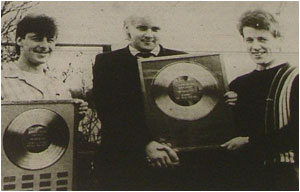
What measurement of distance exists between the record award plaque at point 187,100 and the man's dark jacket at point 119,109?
36 mm

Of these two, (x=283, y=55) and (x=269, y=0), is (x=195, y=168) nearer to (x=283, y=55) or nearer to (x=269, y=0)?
(x=283, y=55)

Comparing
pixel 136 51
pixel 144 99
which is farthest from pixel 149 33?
pixel 144 99

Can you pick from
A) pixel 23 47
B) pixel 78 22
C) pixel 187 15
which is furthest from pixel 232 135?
pixel 23 47

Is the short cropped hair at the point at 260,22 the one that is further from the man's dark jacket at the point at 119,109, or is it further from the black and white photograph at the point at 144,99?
the man's dark jacket at the point at 119,109

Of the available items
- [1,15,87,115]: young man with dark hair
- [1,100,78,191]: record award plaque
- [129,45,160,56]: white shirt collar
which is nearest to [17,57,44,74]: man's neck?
[1,15,87,115]: young man with dark hair

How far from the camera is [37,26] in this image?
1539 millimetres

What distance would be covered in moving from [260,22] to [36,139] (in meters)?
0.93

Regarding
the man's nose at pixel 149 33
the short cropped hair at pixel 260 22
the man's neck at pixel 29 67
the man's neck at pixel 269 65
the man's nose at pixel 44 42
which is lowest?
the man's neck at pixel 269 65

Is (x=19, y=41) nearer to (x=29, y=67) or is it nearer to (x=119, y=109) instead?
(x=29, y=67)

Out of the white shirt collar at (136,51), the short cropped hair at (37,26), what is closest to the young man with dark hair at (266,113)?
the white shirt collar at (136,51)

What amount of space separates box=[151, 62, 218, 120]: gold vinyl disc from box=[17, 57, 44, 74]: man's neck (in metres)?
0.41

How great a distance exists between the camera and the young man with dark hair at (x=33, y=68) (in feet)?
4.96

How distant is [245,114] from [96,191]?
0.61 metres

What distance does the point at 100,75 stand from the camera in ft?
5.08
